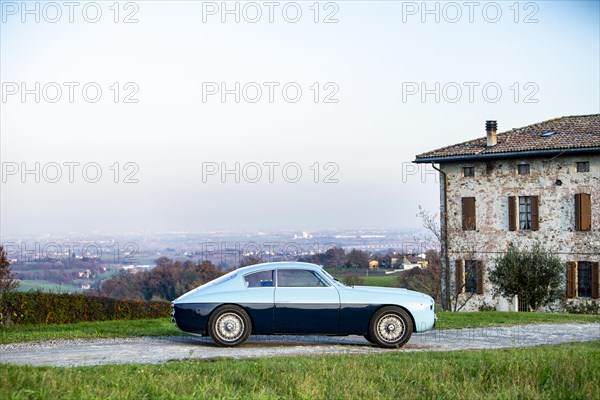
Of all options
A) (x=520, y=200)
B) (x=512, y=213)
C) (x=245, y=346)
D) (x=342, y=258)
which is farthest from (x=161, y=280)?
(x=245, y=346)

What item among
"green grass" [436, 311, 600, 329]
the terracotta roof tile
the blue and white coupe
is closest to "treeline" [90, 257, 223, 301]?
the terracotta roof tile

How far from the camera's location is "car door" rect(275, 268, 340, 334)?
1473 cm

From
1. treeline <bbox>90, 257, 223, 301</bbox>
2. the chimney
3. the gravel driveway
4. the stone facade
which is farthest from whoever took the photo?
treeline <bbox>90, 257, 223, 301</bbox>

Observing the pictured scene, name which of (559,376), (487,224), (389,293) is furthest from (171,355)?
(487,224)

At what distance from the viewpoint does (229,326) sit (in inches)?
583

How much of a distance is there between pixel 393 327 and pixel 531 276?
20.2 m

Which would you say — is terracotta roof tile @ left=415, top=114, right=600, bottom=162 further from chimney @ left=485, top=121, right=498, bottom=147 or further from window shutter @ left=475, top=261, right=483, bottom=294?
window shutter @ left=475, top=261, right=483, bottom=294

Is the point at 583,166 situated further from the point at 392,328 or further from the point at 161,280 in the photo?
the point at 392,328

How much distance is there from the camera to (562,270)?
1384 inches

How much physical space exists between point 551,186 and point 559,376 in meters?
26.9

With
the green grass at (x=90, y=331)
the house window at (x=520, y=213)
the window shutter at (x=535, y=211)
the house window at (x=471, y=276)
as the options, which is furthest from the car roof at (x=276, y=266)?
the house window at (x=471, y=276)

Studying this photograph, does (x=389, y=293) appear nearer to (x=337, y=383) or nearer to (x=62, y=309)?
(x=337, y=383)

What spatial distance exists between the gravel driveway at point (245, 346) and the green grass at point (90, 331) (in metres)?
0.58

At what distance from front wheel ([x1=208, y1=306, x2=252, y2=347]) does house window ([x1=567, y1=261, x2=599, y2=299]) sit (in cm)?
2388
